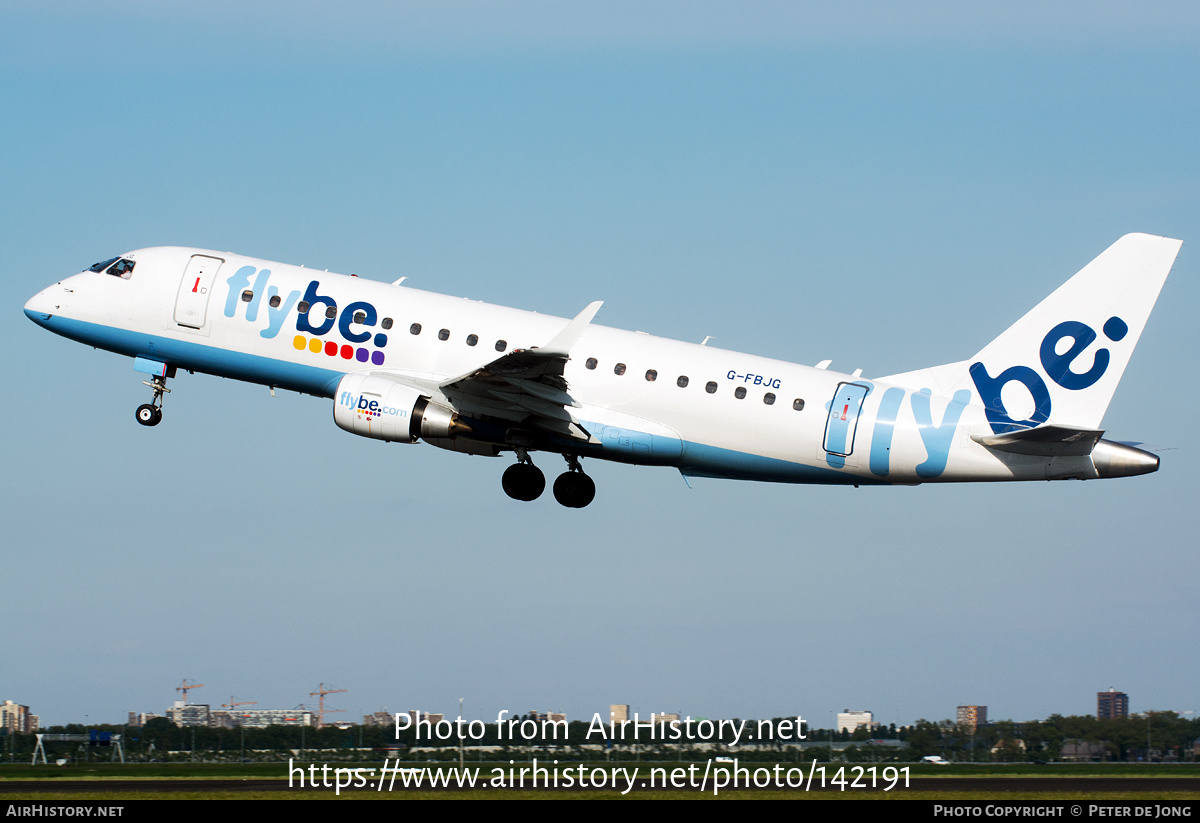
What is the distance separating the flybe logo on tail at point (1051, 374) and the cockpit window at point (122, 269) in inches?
1055

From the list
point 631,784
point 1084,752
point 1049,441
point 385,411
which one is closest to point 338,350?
point 385,411

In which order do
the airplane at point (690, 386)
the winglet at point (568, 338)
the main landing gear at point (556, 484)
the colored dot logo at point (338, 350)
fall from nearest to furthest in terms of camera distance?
the winglet at point (568, 338) → the airplane at point (690, 386) → the colored dot logo at point (338, 350) → the main landing gear at point (556, 484)

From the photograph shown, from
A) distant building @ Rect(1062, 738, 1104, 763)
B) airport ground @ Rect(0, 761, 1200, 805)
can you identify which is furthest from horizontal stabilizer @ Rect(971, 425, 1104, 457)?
distant building @ Rect(1062, 738, 1104, 763)

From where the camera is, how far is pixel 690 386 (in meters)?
38.7

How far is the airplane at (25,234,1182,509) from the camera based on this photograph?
124 ft

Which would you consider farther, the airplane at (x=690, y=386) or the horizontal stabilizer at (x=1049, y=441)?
the airplane at (x=690, y=386)

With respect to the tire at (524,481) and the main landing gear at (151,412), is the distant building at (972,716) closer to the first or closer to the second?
the tire at (524,481)

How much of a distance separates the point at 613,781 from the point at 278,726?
559 inches

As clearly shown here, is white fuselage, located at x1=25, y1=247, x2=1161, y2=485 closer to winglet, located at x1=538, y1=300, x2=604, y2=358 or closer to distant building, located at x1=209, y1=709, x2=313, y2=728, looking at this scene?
winglet, located at x1=538, y1=300, x2=604, y2=358

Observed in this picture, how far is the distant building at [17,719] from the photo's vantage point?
4334 centimetres

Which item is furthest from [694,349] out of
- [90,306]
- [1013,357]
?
[90,306]

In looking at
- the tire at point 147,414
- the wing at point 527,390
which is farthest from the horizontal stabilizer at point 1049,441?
the tire at point 147,414

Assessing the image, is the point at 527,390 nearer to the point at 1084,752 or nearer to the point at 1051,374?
the point at 1051,374
